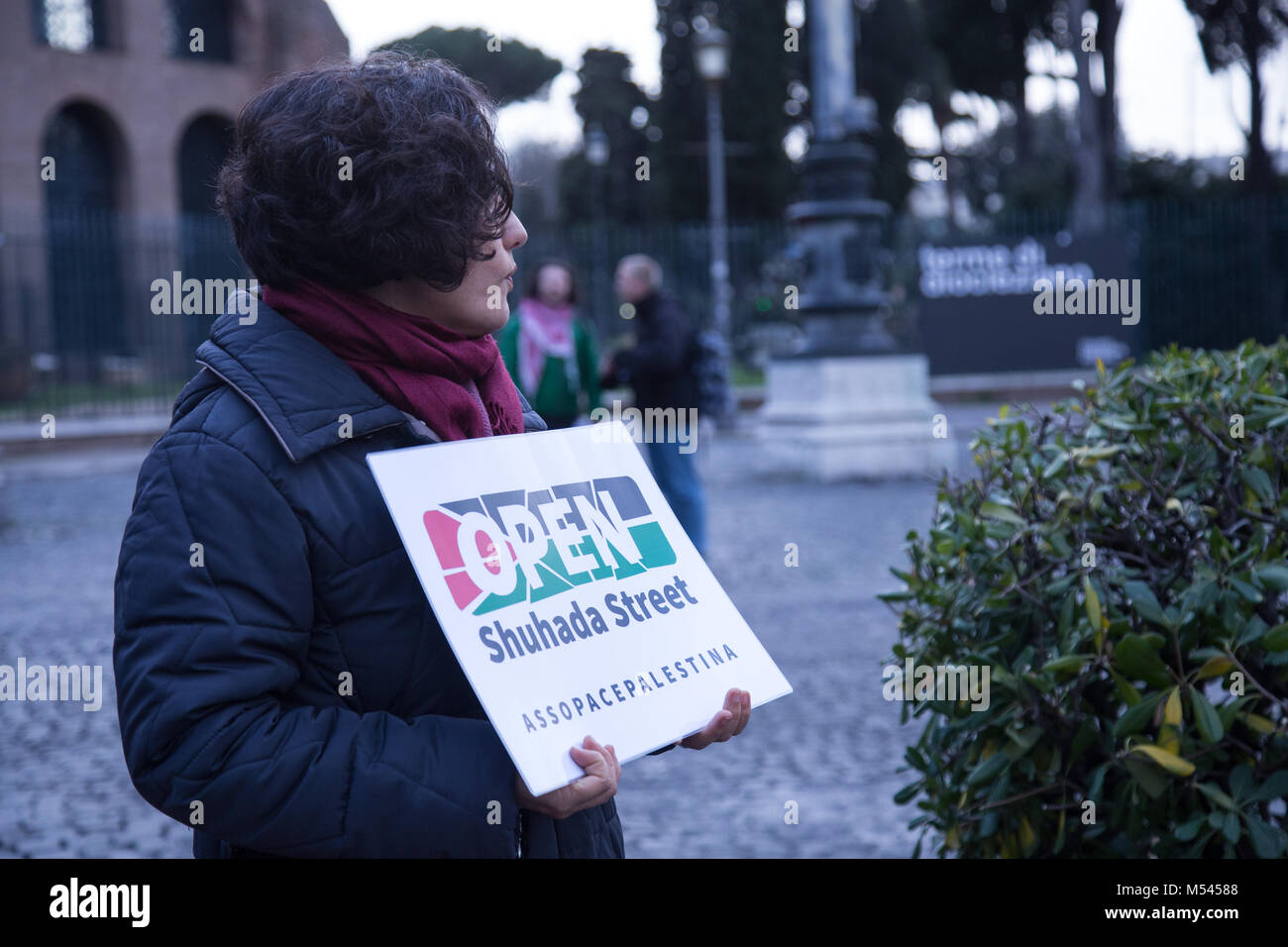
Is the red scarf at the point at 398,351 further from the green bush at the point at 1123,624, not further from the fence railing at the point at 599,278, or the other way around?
the fence railing at the point at 599,278

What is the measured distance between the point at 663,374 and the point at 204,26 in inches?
1013

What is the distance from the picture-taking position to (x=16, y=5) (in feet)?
84.7

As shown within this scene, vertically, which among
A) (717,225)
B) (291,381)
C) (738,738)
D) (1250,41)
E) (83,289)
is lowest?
(738,738)

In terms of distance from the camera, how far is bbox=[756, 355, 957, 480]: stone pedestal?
500 inches

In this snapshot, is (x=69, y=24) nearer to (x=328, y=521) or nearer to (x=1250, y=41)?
(x=1250, y=41)

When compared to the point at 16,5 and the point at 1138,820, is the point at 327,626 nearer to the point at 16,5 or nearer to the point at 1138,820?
the point at 1138,820

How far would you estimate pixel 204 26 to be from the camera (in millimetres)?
29484

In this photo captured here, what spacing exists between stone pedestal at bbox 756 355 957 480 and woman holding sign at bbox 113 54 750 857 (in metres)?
11.2

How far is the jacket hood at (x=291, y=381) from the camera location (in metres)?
1.49

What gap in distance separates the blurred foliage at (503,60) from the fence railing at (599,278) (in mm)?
11911

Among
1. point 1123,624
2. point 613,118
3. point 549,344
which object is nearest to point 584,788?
point 1123,624

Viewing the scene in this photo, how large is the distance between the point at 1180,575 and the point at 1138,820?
1.51ft

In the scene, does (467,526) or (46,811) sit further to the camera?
(46,811)

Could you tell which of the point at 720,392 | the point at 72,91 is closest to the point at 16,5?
the point at 72,91
